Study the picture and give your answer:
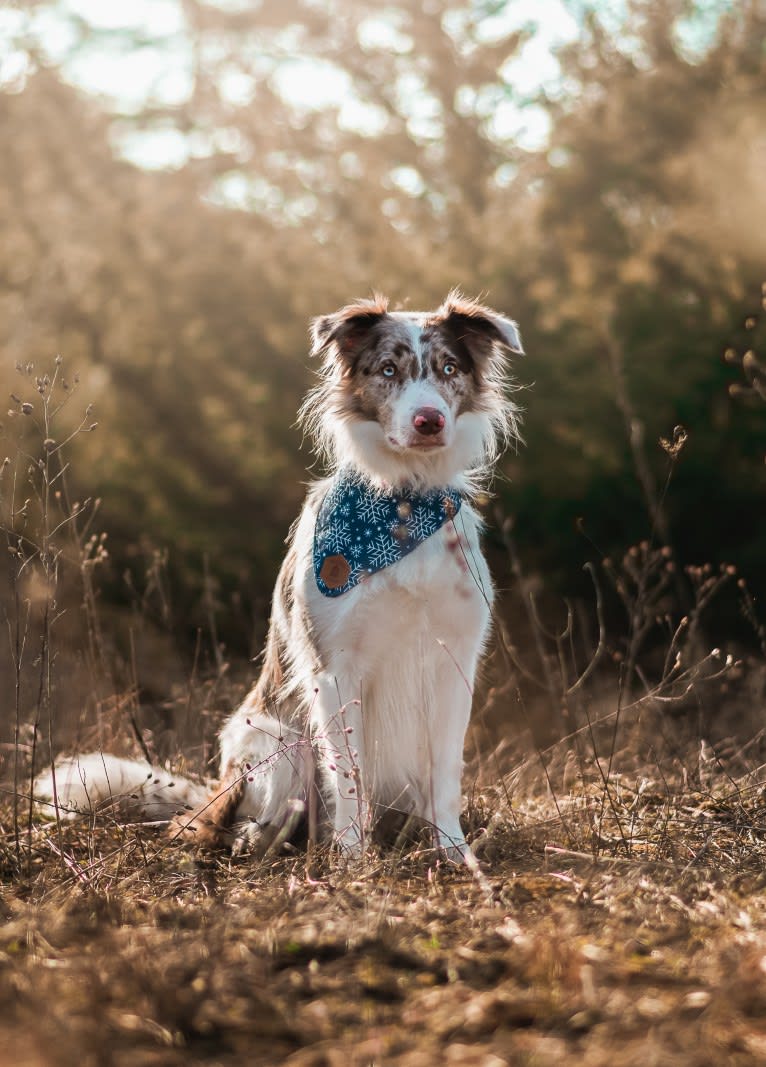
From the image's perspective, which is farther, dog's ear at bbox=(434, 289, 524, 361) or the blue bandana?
dog's ear at bbox=(434, 289, 524, 361)

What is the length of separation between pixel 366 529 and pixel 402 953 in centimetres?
171

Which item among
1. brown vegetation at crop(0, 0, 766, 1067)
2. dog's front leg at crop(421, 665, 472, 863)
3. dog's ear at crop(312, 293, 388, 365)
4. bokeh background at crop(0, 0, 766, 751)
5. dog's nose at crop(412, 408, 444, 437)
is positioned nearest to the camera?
brown vegetation at crop(0, 0, 766, 1067)

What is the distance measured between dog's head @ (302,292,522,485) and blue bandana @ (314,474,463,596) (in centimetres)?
10

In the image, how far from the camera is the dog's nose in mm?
3775

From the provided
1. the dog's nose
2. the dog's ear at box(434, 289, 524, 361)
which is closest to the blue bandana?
the dog's nose

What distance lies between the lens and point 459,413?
13.7 ft

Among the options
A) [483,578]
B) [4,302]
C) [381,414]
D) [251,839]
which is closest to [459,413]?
[381,414]

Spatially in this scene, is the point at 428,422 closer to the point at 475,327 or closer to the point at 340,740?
the point at 475,327

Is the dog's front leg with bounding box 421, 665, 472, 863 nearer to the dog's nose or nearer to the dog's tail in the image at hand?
the dog's nose

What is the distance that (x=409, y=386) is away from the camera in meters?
3.99

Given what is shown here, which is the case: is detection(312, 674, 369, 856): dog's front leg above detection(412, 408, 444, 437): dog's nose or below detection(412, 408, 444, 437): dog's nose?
below

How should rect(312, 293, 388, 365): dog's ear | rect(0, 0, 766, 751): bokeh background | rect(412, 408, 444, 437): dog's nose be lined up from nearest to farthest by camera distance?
rect(412, 408, 444, 437): dog's nose < rect(312, 293, 388, 365): dog's ear < rect(0, 0, 766, 751): bokeh background

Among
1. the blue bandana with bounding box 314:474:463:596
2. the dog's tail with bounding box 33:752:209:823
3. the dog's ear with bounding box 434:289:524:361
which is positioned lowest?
the dog's tail with bounding box 33:752:209:823

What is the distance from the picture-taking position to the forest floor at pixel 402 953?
201 cm
